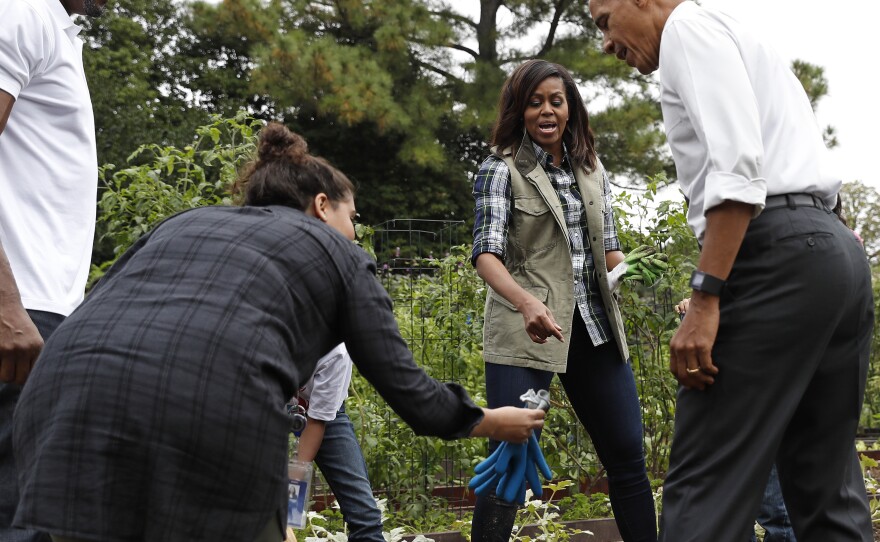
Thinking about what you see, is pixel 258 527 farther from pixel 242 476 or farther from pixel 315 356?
pixel 315 356

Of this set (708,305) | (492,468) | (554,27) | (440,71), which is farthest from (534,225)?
(554,27)

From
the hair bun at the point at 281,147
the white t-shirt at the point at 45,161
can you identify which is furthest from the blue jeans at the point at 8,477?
the hair bun at the point at 281,147

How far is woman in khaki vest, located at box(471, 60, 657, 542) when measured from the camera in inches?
133

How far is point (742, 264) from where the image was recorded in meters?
2.34

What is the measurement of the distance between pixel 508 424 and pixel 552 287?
1123mm

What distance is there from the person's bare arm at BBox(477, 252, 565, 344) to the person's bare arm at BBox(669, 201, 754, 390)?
2.73 feet

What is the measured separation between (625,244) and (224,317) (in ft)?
11.4

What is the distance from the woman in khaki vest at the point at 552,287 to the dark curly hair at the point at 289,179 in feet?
3.57

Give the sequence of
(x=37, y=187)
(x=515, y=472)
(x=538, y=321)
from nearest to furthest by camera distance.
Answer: (x=37, y=187)
(x=515, y=472)
(x=538, y=321)

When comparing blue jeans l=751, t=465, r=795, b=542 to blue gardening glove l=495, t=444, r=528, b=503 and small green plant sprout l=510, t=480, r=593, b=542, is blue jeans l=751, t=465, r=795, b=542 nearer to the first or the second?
small green plant sprout l=510, t=480, r=593, b=542

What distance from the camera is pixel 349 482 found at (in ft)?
11.8

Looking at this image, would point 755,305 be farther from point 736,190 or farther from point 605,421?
point 605,421

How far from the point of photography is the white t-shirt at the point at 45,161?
7.90 ft

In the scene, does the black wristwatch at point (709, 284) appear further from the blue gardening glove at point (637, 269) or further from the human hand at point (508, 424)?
the blue gardening glove at point (637, 269)
